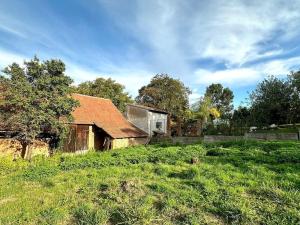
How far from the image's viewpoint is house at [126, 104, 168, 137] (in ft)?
98.6

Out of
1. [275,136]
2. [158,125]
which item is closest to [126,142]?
[158,125]

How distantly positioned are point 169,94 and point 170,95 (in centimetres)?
21

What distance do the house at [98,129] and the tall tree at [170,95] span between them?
40.8ft

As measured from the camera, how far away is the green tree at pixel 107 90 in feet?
125

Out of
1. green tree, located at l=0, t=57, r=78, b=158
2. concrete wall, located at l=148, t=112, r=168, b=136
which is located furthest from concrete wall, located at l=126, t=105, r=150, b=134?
green tree, located at l=0, t=57, r=78, b=158

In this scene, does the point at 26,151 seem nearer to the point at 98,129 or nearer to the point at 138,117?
the point at 98,129

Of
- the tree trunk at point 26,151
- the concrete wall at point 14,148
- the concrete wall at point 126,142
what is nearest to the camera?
the concrete wall at point 14,148

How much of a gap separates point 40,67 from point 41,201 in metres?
10.5

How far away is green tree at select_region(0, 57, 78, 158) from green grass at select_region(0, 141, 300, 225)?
327 centimetres

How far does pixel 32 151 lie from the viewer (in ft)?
57.9

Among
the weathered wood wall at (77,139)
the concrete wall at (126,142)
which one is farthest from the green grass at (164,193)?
the concrete wall at (126,142)

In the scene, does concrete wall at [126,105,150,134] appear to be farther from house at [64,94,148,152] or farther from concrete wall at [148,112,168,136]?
house at [64,94,148,152]

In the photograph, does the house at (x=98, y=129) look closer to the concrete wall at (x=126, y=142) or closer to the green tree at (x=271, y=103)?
the concrete wall at (x=126, y=142)

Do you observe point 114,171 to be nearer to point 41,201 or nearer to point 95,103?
point 41,201
